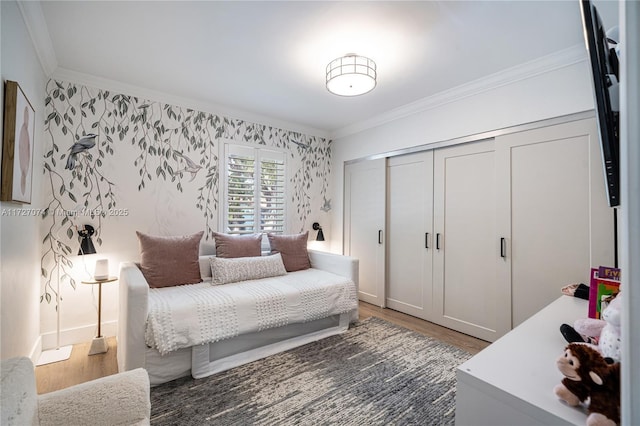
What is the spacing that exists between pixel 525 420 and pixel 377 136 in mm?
3486

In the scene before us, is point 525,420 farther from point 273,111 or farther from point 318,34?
point 273,111

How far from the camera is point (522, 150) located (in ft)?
8.44

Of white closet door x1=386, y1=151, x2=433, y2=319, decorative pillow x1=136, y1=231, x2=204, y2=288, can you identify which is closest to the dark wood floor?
white closet door x1=386, y1=151, x2=433, y2=319

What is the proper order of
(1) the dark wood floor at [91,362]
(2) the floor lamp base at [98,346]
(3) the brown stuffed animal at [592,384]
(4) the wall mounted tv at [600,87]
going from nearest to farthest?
(3) the brown stuffed animal at [592,384] < (4) the wall mounted tv at [600,87] < (1) the dark wood floor at [91,362] < (2) the floor lamp base at [98,346]

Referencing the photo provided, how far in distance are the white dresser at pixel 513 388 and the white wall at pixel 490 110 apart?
216cm

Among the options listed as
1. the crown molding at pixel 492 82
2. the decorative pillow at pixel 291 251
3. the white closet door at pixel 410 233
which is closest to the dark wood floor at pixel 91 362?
the white closet door at pixel 410 233

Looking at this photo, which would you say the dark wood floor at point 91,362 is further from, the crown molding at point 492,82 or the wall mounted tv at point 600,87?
the crown molding at point 492,82

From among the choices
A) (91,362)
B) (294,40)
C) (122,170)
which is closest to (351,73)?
(294,40)

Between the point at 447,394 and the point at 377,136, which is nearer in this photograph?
the point at 447,394

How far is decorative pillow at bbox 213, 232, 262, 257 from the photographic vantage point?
311 centimetres

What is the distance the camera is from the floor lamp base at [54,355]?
7.71ft

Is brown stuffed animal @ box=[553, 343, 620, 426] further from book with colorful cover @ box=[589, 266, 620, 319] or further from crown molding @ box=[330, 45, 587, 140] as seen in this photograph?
crown molding @ box=[330, 45, 587, 140]

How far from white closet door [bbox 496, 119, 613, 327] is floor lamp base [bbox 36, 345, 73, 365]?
12.8 feet

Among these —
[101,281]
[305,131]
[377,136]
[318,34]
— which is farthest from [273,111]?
[101,281]
